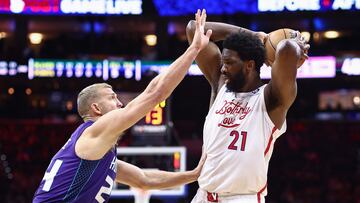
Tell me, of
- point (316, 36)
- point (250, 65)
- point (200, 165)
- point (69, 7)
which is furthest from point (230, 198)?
point (316, 36)

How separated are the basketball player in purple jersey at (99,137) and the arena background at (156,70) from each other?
1227cm

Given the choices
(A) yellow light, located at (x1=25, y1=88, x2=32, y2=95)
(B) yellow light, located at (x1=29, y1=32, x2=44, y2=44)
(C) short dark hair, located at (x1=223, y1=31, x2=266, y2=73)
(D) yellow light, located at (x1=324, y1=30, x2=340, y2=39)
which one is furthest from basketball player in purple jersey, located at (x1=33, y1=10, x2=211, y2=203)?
(B) yellow light, located at (x1=29, y1=32, x2=44, y2=44)

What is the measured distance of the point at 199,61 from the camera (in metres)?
4.67

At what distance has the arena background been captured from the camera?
1719 cm

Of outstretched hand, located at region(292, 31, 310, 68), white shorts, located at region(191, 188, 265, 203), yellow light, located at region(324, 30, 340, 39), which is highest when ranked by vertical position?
outstretched hand, located at region(292, 31, 310, 68)

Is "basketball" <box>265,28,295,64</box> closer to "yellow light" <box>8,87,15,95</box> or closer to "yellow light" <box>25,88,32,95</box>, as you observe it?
"yellow light" <box>8,87,15,95</box>

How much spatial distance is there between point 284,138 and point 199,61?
52.9ft

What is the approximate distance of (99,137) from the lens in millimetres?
4270

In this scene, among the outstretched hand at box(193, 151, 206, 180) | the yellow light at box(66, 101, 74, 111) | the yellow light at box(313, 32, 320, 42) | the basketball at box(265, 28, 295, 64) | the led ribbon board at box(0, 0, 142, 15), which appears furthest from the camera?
the yellow light at box(66, 101, 74, 111)

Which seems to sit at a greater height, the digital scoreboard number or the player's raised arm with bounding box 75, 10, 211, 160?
the player's raised arm with bounding box 75, 10, 211, 160

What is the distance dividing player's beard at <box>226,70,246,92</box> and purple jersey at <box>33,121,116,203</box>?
1043 mm

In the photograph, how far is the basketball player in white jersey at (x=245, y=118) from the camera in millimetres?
4082

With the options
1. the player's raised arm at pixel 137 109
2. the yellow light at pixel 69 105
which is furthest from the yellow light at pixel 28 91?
the player's raised arm at pixel 137 109

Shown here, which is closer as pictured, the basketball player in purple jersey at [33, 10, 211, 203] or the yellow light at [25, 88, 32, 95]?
the basketball player in purple jersey at [33, 10, 211, 203]
